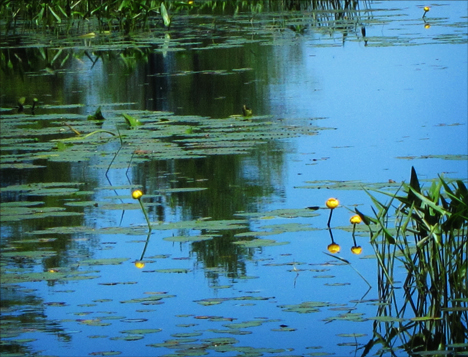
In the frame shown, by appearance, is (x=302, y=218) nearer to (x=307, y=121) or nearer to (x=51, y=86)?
(x=307, y=121)

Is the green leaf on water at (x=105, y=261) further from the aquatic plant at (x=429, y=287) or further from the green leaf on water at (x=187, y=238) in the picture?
the aquatic plant at (x=429, y=287)

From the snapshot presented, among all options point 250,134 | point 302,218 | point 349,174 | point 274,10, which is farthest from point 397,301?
point 274,10

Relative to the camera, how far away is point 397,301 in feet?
10.7

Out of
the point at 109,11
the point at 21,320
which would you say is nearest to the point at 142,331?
the point at 21,320

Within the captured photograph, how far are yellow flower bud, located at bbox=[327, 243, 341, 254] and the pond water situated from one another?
3cm

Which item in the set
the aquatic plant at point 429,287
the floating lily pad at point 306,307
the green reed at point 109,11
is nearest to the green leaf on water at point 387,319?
the aquatic plant at point 429,287

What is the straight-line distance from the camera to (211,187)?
16.0ft

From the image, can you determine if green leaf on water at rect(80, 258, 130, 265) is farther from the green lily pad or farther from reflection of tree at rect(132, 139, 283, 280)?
the green lily pad

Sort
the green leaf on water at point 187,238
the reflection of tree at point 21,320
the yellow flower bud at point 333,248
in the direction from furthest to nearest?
the green leaf on water at point 187,238 < the yellow flower bud at point 333,248 < the reflection of tree at point 21,320

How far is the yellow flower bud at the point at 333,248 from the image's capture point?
12.6 ft

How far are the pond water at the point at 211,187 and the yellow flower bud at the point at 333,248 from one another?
0.11ft

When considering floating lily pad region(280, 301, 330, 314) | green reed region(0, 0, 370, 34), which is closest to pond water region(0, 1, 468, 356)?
floating lily pad region(280, 301, 330, 314)

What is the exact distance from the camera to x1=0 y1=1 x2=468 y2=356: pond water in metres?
3.17

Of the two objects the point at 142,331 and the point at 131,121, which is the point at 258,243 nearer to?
the point at 142,331
